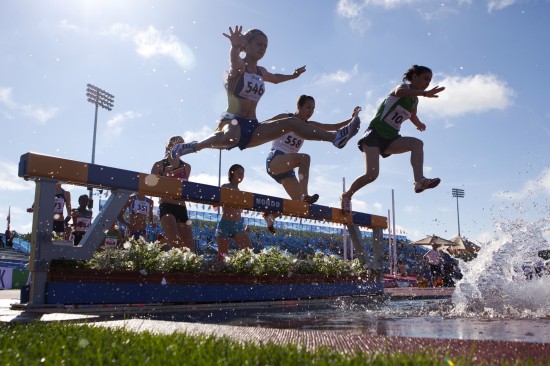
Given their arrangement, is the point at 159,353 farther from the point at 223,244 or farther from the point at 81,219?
the point at 81,219

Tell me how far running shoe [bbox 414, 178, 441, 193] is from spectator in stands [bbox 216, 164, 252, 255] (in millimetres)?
2856

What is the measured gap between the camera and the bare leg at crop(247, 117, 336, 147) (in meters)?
5.90

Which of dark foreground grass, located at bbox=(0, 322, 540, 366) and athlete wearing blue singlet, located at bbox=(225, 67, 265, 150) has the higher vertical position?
athlete wearing blue singlet, located at bbox=(225, 67, 265, 150)

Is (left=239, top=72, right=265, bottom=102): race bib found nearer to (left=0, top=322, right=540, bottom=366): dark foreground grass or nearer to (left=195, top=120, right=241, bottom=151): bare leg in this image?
(left=195, top=120, right=241, bottom=151): bare leg

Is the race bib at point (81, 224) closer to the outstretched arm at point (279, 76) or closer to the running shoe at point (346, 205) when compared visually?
the running shoe at point (346, 205)

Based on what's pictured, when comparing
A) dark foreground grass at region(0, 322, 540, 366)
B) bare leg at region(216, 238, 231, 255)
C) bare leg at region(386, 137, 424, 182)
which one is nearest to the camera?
dark foreground grass at region(0, 322, 540, 366)

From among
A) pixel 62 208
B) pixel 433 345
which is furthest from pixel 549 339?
pixel 62 208

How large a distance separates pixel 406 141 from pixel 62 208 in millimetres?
6369

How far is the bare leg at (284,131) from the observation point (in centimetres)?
590

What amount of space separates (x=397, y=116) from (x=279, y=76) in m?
1.62

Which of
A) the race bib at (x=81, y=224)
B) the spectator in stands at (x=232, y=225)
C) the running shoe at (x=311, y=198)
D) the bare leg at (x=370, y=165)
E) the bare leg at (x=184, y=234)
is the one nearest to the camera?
the bare leg at (x=370, y=165)

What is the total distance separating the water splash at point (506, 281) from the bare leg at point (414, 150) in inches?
50.5

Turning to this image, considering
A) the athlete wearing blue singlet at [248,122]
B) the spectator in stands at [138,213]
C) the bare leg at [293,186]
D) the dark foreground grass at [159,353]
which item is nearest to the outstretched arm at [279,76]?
the athlete wearing blue singlet at [248,122]

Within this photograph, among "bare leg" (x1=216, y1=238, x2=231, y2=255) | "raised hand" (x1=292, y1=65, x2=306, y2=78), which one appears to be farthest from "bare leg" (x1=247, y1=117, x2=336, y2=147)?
"bare leg" (x1=216, y1=238, x2=231, y2=255)
